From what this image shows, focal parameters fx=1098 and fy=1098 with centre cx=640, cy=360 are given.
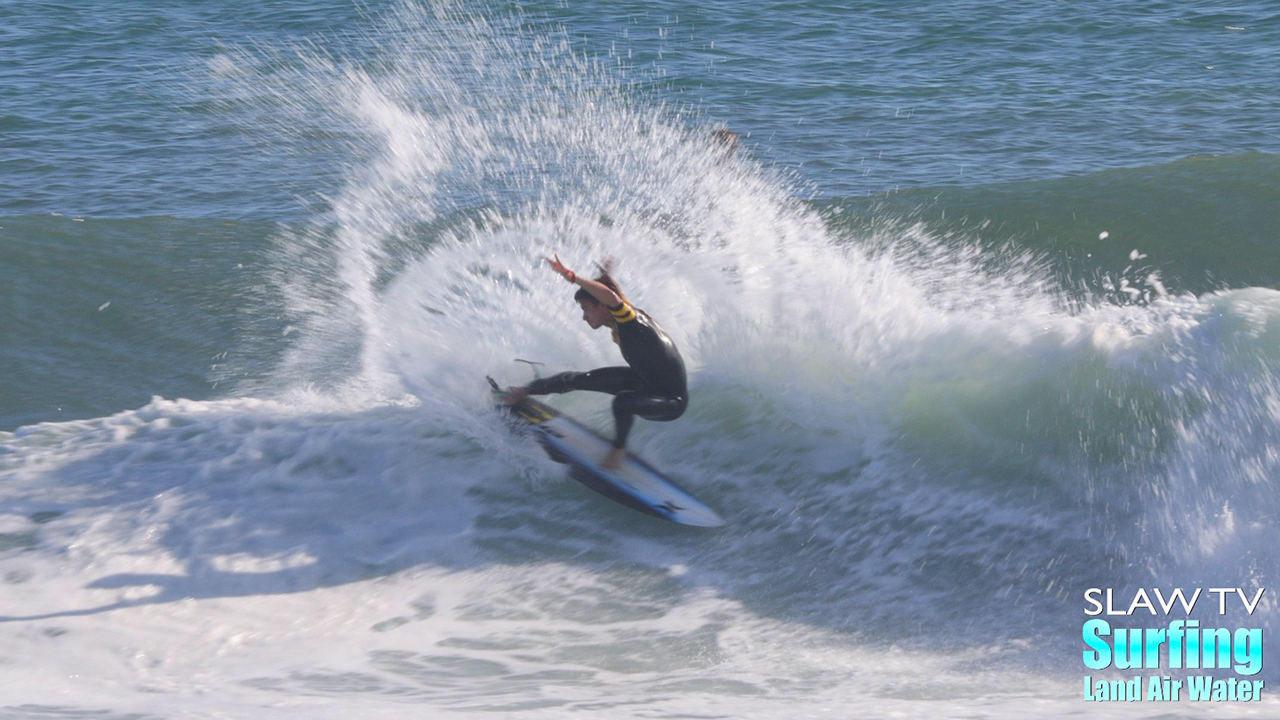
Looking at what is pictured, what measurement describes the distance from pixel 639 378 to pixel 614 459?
642 mm

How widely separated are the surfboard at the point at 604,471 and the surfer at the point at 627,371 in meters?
0.10

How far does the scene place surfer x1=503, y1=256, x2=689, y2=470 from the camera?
650 centimetres

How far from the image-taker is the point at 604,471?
23.2ft

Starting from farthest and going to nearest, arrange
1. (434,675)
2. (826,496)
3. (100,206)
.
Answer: (100,206), (826,496), (434,675)

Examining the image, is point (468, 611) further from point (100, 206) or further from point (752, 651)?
point (100, 206)

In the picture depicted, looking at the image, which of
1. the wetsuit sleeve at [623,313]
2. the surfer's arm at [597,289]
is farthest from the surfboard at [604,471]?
the surfer's arm at [597,289]

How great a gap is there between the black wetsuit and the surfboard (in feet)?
0.69

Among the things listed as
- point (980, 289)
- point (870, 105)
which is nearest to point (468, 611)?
point (980, 289)

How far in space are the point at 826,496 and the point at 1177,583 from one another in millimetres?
2003

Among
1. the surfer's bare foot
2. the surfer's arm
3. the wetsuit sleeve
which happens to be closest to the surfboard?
the surfer's bare foot

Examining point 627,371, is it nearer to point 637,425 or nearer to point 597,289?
point 597,289

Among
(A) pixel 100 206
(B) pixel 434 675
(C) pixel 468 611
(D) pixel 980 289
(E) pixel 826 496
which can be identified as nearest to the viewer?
(B) pixel 434 675

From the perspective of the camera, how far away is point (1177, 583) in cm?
585

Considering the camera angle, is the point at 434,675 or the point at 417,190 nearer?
the point at 434,675
